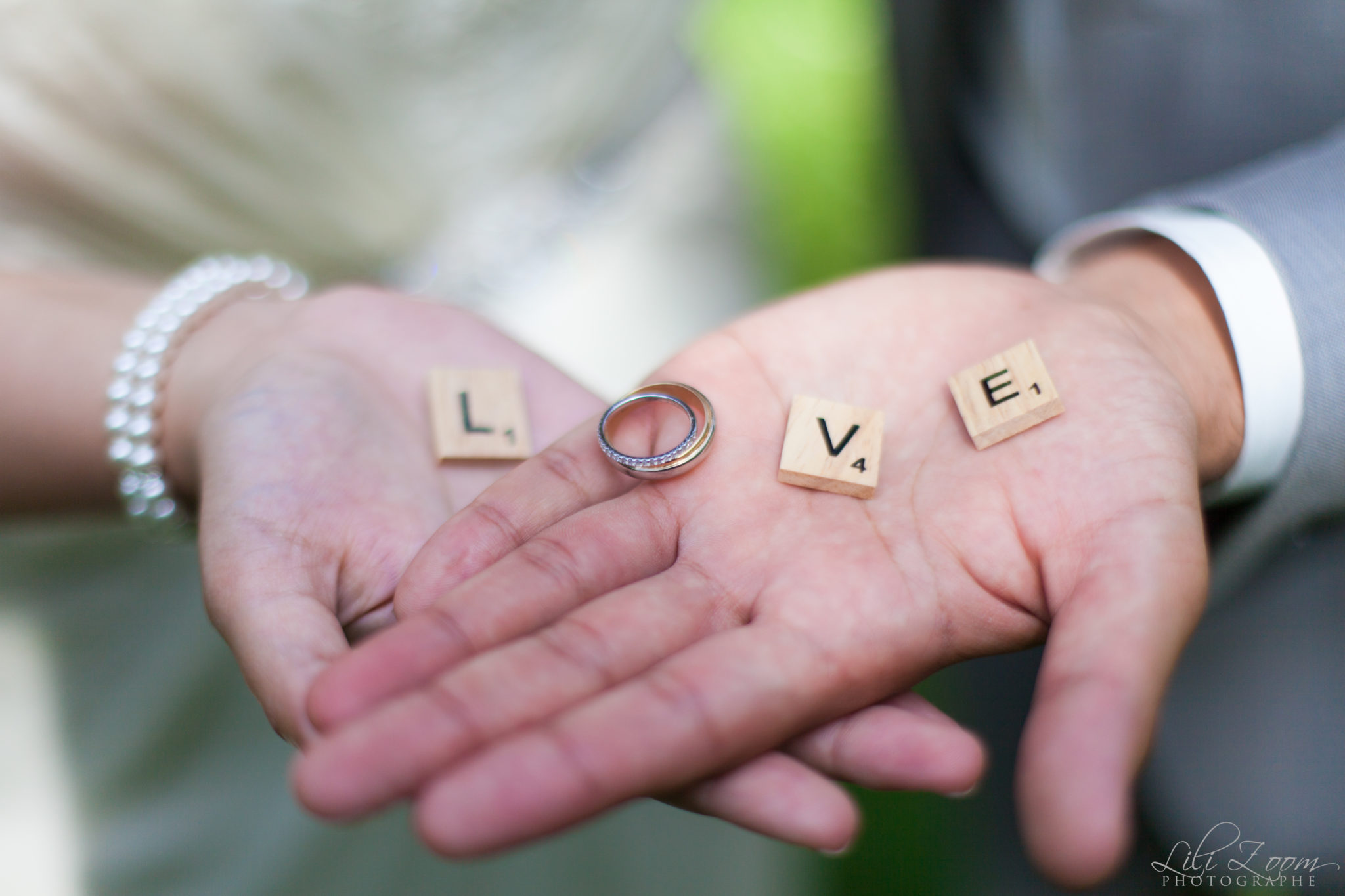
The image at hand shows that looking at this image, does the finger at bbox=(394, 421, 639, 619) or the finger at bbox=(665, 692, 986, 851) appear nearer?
the finger at bbox=(665, 692, 986, 851)

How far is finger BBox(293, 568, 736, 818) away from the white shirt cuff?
96 centimetres

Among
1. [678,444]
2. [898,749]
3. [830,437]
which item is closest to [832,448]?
[830,437]

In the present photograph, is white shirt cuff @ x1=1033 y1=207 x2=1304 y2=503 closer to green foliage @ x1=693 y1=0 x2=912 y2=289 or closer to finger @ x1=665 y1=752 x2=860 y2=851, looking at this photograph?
finger @ x1=665 y1=752 x2=860 y2=851

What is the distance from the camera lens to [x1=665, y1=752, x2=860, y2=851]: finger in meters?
0.93

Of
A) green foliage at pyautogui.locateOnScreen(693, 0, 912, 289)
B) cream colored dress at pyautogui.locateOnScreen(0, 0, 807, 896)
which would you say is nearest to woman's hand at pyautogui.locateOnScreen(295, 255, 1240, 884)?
cream colored dress at pyautogui.locateOnScreen(0, 0, 807, 896)

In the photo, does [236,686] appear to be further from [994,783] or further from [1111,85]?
[1111,85]

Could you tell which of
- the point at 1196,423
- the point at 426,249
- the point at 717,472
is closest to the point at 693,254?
the point at 426,249

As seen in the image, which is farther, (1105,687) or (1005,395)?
(1005,395)

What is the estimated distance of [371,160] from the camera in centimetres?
207

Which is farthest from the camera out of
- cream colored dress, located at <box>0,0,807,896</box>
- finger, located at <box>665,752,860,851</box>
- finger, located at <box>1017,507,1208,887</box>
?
cream colored dress, located at <box>0,0,807,896</box>

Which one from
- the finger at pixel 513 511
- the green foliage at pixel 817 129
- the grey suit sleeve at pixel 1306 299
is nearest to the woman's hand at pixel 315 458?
the finger at pixel 513 511

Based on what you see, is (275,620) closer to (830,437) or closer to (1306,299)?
(830,437)

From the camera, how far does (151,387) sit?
1581 millimetres

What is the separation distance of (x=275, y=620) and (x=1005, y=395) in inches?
41.2
